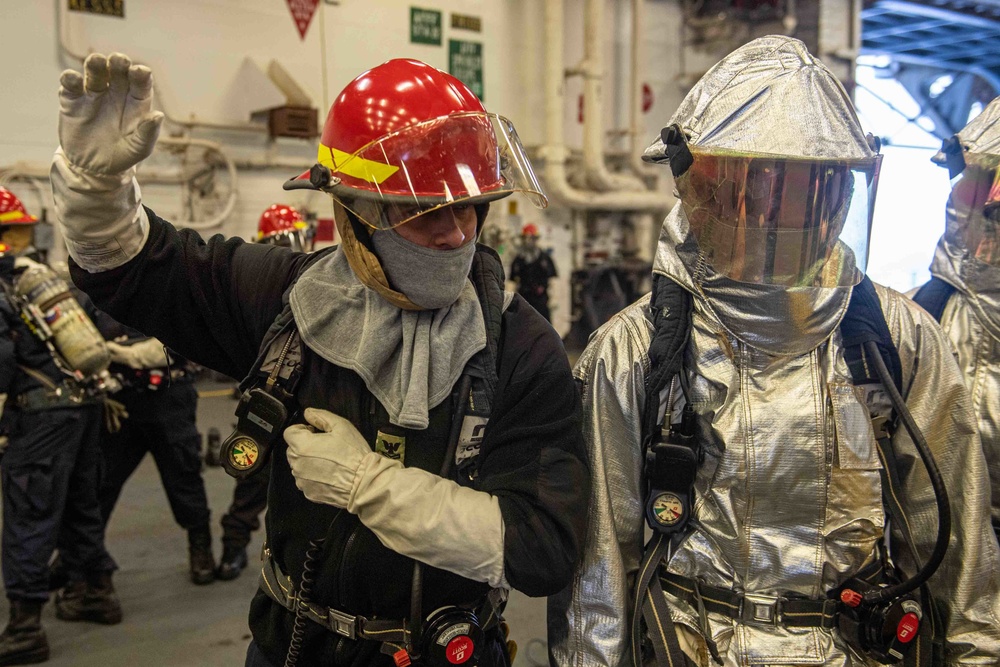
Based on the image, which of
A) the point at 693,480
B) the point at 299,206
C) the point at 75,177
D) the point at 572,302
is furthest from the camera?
the point at 572,302

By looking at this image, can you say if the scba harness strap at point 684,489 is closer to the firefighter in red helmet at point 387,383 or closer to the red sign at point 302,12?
the firefighter in red helmet at point 387,383

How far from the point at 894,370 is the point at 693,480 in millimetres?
474

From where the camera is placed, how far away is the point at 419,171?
1387 mm

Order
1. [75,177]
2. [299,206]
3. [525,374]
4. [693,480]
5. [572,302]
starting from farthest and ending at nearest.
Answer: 1. [572,302]
2. [299,206]
3. [693,480]
4. [525,374]
5. [75,177]

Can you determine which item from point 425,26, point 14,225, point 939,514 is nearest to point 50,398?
point 14,225

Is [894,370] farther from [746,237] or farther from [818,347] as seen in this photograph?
[746,237]

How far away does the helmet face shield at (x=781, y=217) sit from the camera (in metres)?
1.60

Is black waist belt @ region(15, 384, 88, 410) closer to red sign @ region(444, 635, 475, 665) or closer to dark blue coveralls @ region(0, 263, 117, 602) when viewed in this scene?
dark blue coveralls @ region(0, 263, 117, 602)

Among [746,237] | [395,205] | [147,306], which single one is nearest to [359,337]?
[395,205]

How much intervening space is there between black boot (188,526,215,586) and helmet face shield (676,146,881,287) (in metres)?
3.30

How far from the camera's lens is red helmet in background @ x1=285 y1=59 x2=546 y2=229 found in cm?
139

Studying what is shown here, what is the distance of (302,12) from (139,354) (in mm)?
6776

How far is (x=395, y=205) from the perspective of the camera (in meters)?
1.41

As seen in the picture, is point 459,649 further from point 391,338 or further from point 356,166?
point 356,166
